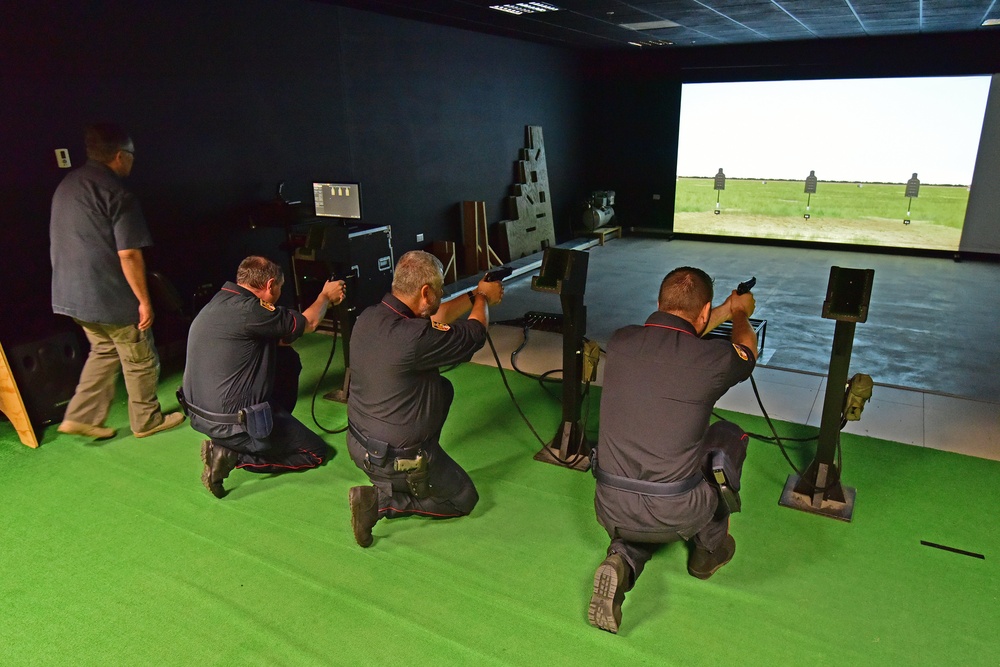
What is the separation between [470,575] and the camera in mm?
2383

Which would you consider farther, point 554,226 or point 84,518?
point 554,226

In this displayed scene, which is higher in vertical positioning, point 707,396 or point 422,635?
point 707,396

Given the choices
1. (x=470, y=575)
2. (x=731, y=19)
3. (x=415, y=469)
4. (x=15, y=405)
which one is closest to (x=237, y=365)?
(x=415, y=469)

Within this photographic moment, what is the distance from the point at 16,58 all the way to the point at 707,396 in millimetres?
4376

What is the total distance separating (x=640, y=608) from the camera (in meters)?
2.21

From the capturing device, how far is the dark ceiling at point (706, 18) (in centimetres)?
600

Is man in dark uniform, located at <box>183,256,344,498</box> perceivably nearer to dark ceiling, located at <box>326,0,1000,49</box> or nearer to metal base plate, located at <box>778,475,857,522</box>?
metal base plate, located at <box>778,475,857,522</box>

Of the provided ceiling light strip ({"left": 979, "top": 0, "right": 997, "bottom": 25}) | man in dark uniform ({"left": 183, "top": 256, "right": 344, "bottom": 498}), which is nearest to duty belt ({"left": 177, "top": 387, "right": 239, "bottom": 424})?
man in dark uniform ({"left": 183, "top": 256, "right": 344, "bottom": 498})

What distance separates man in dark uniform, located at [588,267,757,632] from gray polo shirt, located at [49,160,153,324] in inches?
102

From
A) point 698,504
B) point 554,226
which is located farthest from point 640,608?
point 554,226

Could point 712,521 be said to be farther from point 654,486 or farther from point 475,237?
point 475,237

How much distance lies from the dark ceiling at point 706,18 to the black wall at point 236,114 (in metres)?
0.49

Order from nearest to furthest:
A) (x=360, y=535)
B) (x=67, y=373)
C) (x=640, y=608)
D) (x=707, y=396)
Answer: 1. (x=707, y=396)
2. (x=640, y=608)
3. (x=360, y=535)
4. (x=67, y=373)

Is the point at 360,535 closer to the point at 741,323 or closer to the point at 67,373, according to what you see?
the point at 741,323
